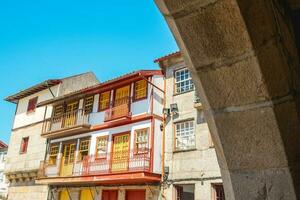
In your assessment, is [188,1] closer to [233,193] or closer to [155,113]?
[233,193]

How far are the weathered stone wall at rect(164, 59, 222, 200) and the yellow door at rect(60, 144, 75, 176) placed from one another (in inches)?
288

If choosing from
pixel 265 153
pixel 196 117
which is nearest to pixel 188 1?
pixel 265 153

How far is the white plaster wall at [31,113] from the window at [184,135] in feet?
39.9

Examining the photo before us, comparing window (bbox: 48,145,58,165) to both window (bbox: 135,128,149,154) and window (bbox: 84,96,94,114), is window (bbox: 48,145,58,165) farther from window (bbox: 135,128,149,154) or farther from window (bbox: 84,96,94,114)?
window (bbox: 135,128,149,154)

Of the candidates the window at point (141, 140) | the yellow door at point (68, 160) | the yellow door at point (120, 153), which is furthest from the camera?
the yellow door at point (68, 160)

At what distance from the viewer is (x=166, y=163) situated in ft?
51.5

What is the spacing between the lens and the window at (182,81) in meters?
16.1

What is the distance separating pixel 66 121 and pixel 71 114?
0.56m

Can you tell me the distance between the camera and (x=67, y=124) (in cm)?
2139

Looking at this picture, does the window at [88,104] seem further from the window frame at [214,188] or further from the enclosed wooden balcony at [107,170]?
the window frame at [214,188]

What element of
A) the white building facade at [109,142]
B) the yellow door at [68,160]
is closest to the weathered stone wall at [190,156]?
the white building facade at [109,142]

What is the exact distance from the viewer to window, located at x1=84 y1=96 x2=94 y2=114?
68.3ft

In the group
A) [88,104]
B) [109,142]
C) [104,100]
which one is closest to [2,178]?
[88,104]

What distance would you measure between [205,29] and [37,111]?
25.1 m
